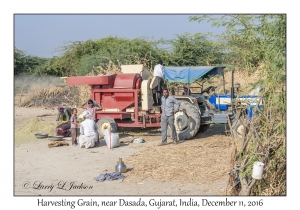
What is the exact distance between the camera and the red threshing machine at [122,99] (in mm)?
13586

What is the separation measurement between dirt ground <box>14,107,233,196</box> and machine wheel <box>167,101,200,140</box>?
338 millimetres

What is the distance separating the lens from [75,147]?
39.9ft

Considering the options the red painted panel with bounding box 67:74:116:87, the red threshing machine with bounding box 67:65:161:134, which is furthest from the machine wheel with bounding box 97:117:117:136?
the red painted panel with bounding box 67:74:116:87

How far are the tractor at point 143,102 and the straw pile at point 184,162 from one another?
828 millimetres

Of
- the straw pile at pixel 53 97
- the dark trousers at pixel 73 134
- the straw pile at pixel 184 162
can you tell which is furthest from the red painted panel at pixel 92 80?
the straw pile at pixel 53 97

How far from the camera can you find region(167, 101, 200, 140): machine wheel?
1290cm

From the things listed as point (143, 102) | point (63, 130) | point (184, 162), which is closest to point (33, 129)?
point (63, 130)

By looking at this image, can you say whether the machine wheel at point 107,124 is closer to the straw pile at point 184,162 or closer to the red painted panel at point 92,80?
the red painted panel at point 92,80

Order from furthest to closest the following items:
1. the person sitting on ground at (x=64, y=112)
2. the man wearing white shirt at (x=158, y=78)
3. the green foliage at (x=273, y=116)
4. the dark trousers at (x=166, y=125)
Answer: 1. the person sitting on ground at (x=64, y=112)
2. the man wearing white shirt at (x=158, y=78)
3. the dark trousers at (x=166, y=125)
4. the green foliage at (x=273, y=116)

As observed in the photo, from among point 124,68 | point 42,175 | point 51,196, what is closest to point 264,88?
point 51,196

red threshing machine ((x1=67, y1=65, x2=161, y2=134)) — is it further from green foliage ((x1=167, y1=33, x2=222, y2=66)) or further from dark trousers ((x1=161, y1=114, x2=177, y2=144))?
green foliage ((x1=167, y1=33, x2=222, y2=66))

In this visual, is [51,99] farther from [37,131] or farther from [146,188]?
[146,188]

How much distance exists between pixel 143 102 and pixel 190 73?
1.83 metres

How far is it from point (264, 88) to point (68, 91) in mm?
17581
